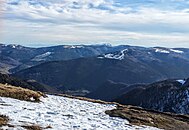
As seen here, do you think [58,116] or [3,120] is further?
[58,116]

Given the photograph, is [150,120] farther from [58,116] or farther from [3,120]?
[3,120]

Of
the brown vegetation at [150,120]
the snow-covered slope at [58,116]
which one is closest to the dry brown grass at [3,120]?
the snow-covered slope at [58,116]

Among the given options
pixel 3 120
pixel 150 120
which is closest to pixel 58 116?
pixel 3 120

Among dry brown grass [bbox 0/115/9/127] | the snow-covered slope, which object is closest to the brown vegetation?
the snow-covered slope

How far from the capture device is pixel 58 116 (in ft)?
117

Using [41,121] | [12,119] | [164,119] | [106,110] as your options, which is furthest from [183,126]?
[12,119]

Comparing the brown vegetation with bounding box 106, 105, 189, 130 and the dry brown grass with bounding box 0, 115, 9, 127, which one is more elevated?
the dry brown grass with bounding box 0, 115, 9, 127

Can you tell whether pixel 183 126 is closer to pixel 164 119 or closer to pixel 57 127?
pixel 164 119

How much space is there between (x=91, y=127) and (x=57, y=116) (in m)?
4.40

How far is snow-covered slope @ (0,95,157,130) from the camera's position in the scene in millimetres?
31656

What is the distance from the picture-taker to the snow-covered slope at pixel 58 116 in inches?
1246

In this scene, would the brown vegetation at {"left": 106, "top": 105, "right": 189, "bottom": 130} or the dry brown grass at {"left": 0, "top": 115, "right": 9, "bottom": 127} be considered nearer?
the dry brown grass at {"left": 0, "top": 115, "right": 9, "bottom": 127}

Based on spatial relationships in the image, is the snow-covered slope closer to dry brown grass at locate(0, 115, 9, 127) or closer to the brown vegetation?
dry brown grass at locate(0, 115, 9, 127)

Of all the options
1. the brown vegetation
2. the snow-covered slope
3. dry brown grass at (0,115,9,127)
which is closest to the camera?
dry brown grass at (0,115,9,127)
